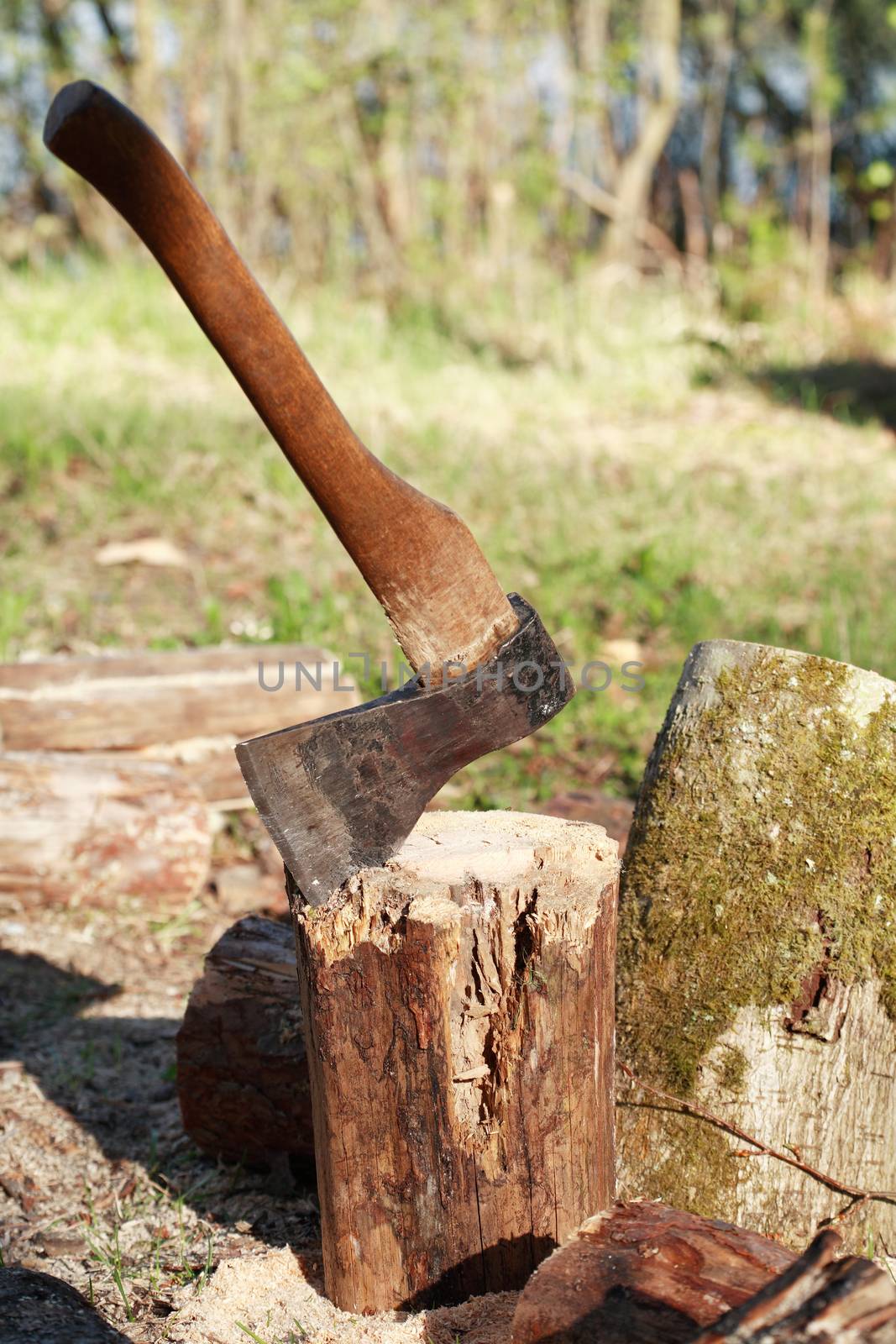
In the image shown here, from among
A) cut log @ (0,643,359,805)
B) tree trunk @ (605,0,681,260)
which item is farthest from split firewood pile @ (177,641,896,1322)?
tree trunk @ (605,0,681,260)

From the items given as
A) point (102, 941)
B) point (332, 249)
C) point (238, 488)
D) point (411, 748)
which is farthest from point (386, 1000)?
point (332, 249)

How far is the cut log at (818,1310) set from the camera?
3.93 feet

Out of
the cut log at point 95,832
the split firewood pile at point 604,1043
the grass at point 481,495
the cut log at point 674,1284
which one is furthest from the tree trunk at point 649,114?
the cut log at point 674,1284

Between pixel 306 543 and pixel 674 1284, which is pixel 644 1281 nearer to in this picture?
pixel 674 1284

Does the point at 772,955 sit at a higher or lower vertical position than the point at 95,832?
higher

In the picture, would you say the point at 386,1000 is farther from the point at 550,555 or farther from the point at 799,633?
the point at 550,555

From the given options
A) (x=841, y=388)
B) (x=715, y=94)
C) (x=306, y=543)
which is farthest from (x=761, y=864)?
(x=715, y=94)

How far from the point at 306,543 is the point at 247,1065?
130 inches

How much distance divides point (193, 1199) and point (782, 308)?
27.5ft

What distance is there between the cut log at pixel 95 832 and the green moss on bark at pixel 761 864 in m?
1.69

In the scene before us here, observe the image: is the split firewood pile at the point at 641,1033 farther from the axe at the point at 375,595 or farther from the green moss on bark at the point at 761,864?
the axe at the point at 375,595

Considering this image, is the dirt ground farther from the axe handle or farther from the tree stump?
the axe handle

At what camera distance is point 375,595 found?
5.78ft

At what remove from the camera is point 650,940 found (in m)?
2.04
